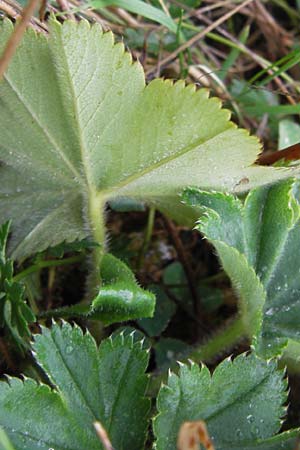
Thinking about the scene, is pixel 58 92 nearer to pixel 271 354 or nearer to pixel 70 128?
pixel 70 128

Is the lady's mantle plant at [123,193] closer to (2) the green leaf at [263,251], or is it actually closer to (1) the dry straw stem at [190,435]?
(2) the green leaf at [263,251]

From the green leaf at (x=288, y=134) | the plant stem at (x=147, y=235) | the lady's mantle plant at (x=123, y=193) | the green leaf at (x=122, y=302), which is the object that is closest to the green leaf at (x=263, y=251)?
the lady's mantle plant at (x=123, y=193)

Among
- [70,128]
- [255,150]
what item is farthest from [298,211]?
[70,128]

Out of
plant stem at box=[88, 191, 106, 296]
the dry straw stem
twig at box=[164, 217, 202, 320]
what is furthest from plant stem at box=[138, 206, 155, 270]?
the dry straw stem

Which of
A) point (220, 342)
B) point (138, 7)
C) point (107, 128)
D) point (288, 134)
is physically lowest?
point (220, 342)

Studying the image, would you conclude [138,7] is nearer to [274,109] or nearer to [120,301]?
[274,109]

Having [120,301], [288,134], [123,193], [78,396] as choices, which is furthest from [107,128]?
[288,134]
